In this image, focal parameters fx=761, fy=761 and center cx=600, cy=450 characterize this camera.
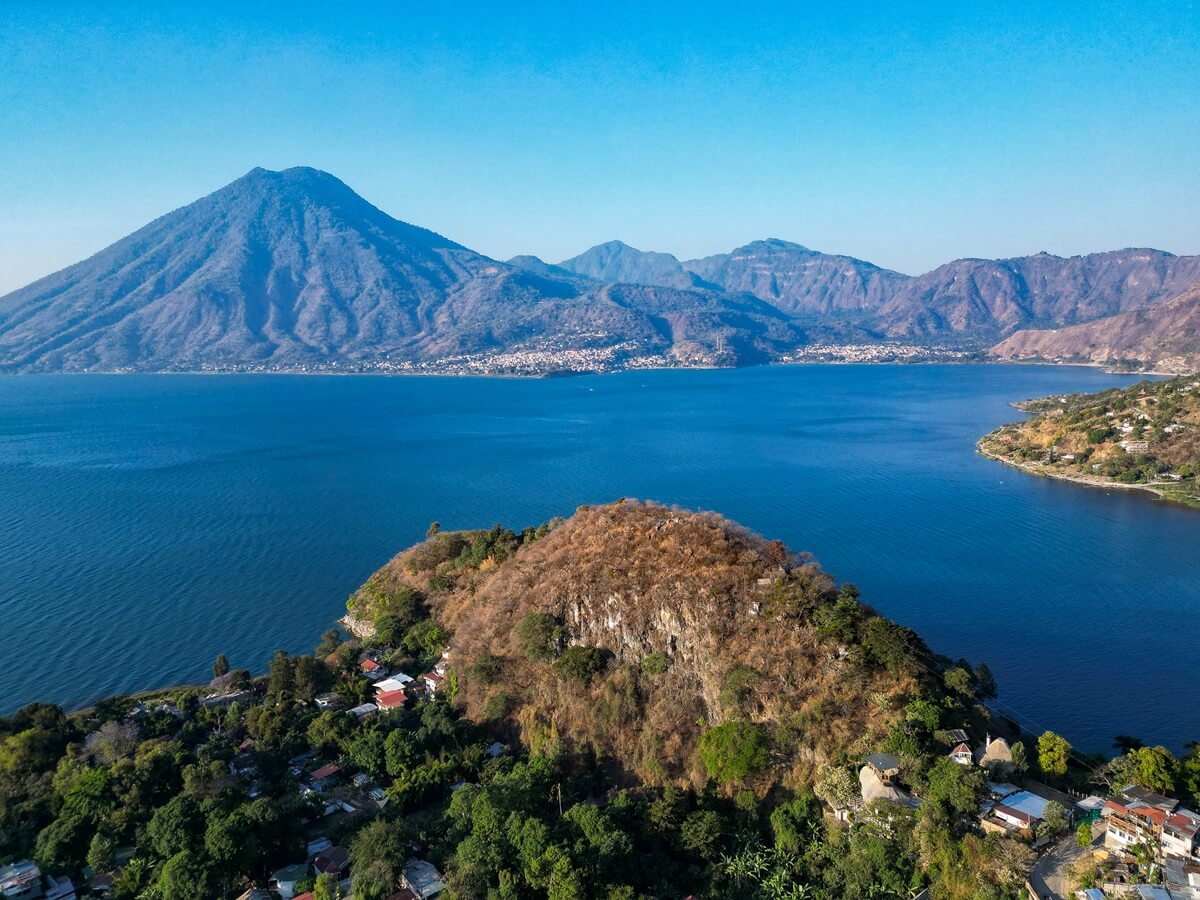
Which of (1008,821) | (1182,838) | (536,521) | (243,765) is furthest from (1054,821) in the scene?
(536,521)

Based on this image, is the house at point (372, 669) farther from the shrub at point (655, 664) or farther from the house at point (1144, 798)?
the house at point (1144, 798)

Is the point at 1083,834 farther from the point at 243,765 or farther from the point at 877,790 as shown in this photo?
the point at 243,765

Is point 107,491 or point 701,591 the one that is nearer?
point 701,591

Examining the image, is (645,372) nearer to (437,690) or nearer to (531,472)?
(531,472)

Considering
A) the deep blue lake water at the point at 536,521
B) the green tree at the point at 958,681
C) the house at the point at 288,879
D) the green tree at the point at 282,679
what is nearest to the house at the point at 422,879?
the house at the point at 288,879

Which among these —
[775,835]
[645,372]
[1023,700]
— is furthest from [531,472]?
[645,372]

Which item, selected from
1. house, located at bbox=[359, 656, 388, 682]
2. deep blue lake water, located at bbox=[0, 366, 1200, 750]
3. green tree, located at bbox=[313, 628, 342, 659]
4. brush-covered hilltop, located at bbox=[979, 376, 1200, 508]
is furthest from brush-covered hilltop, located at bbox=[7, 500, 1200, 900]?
brush-covered hilltop, located at bbox=[979, 376, 1200, 508]
